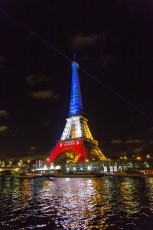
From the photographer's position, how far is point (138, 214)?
19906mm

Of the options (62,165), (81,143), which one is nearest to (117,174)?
(81,143)

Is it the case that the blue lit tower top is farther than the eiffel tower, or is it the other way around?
the blue lit tower top

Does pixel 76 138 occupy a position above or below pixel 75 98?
below

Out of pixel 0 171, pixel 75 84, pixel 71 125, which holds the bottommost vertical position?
pixel 0 171

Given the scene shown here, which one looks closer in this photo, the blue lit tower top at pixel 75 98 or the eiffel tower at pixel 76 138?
the eiffel tower at pixel 76 138

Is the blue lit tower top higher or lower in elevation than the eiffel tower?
higher

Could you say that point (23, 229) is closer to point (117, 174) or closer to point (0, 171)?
point (117, 174)

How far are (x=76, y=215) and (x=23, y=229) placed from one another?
16.5ft

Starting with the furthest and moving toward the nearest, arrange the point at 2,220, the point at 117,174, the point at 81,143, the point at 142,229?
the point at 81,143 < the point at 117,174 < the point at 2,220 < the point at 142,229

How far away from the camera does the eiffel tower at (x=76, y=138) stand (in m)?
103

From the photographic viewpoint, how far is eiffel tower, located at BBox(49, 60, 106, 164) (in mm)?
102881

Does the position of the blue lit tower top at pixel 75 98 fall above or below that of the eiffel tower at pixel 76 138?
above

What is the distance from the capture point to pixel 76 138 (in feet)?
342

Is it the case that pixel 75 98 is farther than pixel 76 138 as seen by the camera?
Yes
